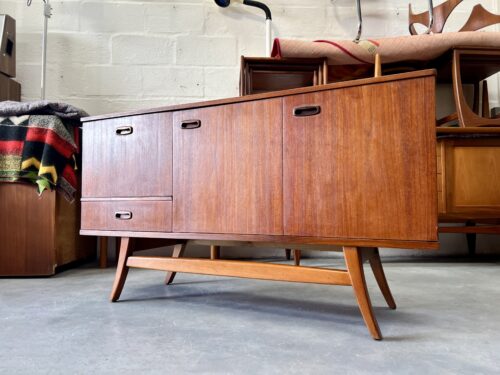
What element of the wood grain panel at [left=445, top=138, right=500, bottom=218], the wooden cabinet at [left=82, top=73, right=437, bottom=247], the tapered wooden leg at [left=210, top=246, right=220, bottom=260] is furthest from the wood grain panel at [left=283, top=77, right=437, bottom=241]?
the wood grain panel at [left=445, top=138, right=500, bottom=218]

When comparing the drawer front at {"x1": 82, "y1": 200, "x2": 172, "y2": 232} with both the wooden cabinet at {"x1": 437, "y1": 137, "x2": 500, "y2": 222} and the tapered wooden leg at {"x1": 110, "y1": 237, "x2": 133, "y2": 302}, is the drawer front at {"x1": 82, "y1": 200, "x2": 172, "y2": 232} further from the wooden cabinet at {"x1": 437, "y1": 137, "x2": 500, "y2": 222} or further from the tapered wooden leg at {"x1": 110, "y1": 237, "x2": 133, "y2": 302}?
the wooden cabinet at {"x1": 437, "y1": 137, "x2": 500, "y2": 222}

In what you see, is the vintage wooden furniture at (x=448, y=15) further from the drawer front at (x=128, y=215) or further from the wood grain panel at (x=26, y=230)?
the wood grain panel at (x=26, y=230)

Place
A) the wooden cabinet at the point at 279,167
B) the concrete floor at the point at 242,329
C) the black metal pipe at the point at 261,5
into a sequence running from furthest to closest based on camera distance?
the black metal pipe at the point at 261,5 < the wooden cabinet at the point at 279,167 < the concrete floor at the point at 242,329

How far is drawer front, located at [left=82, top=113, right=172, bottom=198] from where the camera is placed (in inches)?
44.5

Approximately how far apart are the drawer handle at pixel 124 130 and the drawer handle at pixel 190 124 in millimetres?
181

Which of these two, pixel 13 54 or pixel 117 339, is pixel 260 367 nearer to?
pixel 117 339

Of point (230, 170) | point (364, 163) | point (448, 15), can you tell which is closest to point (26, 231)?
point (230, 170)

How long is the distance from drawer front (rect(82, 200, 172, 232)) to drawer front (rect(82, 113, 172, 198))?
27 mm

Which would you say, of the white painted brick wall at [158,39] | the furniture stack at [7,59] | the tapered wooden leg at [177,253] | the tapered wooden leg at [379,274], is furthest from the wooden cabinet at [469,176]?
the furniture stack at [7,59]

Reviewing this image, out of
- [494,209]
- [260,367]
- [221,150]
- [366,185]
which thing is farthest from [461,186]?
[260,367]

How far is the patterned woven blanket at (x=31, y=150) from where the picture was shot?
158cm

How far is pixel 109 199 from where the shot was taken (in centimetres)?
120

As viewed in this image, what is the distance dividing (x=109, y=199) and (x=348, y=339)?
0.79 m

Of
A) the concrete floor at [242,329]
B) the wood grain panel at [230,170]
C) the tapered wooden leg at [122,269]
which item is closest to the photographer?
the concrete floor at [242,329]
